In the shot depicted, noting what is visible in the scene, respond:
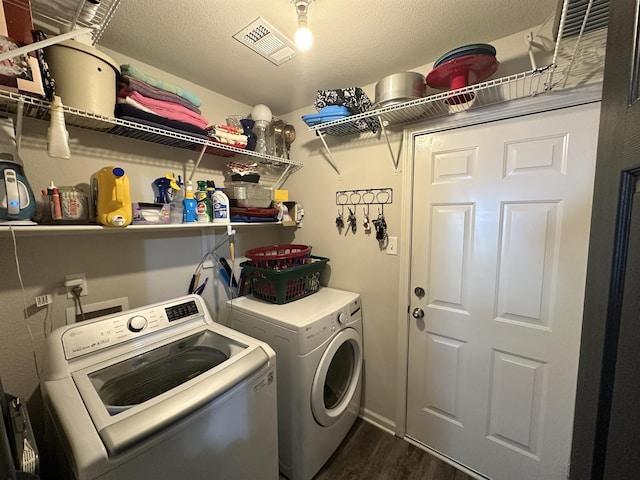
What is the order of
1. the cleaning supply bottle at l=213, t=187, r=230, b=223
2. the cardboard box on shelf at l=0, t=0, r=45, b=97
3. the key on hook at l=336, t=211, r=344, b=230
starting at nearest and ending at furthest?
the cardboard box on shelf at l=0, t=0, r=45, b=97 < the cleaning supply bottle at l=213, t=187, r=230, b=223 < the key on hook at l=336, t=211, r=344, b=230

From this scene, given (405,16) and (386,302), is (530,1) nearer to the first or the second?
(405,16)

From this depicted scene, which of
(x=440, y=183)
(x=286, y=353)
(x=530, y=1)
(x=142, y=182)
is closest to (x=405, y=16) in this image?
(x=530, y=1)

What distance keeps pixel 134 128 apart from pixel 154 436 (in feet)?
4.04

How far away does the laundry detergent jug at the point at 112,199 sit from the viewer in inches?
41.9

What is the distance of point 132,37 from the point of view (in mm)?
1254

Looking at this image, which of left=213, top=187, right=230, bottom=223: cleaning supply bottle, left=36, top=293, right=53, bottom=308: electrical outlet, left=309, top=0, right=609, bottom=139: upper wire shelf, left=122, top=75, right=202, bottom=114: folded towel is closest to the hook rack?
left=309, top=0, right=609, bottom=139: upper wire shelf

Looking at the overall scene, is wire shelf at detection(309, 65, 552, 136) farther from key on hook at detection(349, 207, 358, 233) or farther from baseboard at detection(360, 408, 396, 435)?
baseboard at detection(360, 408, 396, 435)

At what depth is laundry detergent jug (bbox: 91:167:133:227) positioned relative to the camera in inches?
41.9

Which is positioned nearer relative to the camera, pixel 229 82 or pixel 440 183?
pixel 440 183

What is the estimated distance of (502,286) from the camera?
4.44ft

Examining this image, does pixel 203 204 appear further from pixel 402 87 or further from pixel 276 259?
pixel 402 87

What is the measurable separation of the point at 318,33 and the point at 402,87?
488 millimetres

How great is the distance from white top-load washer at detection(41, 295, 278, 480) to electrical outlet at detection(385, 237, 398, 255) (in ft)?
3.30

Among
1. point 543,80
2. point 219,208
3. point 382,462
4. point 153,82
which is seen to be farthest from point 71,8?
point 382,462
